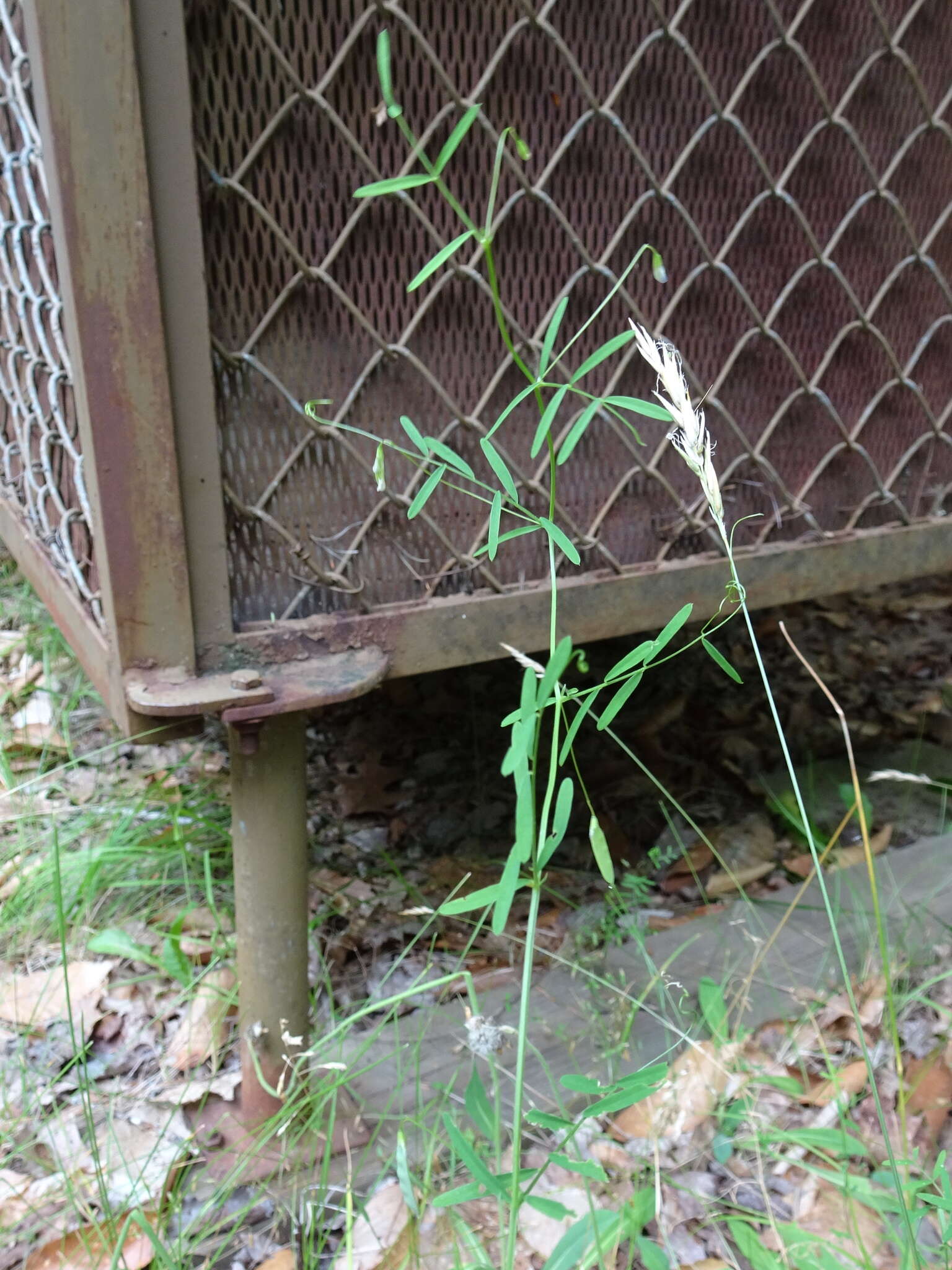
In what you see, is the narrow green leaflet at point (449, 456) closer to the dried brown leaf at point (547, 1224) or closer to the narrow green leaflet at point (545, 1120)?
the narrow green leaflet at point (545, 1120)

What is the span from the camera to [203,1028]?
1508mm

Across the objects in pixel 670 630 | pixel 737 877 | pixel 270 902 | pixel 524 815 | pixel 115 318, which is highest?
pixel 115 318

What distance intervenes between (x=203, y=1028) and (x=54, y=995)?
28 cm

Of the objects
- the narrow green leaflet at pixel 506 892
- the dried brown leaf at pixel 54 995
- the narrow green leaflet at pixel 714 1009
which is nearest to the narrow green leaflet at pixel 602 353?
the narrow green leaflet at pixel 506 892

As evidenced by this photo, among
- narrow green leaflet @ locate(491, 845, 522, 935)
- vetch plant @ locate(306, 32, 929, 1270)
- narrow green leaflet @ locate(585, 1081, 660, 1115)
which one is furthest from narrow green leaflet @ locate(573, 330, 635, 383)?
narrow green leaflet @ locate(585, 1081, 660, 1115)

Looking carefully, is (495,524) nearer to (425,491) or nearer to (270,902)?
(425,491)

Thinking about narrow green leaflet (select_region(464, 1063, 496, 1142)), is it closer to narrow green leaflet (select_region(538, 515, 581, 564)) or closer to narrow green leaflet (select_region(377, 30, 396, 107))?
narrow green leaflet (select_region(538, 515, 581, 564))

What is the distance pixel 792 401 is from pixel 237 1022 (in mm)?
1313

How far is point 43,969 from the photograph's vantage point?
1.66 metres

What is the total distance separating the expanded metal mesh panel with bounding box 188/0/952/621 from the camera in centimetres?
114

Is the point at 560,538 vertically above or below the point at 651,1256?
above

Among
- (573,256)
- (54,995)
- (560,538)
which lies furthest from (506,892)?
(54,995)

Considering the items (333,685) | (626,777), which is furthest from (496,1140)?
(626,777)

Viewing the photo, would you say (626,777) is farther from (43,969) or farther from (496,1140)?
(496,1140)
